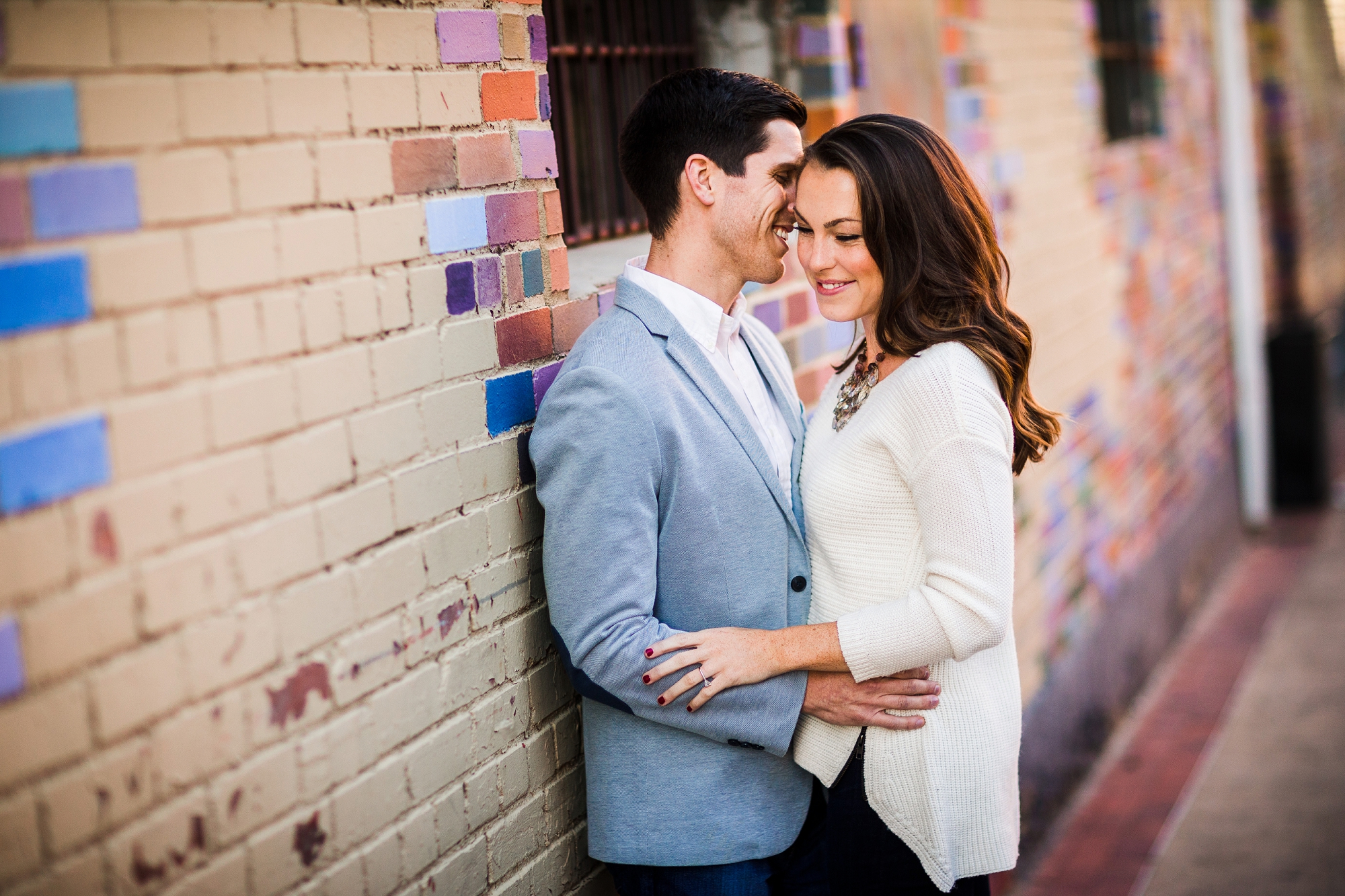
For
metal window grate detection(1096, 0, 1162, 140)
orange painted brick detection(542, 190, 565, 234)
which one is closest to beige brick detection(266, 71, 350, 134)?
orange painted brick detection(542, 190, 565, 234)

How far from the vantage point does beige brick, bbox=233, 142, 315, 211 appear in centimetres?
152

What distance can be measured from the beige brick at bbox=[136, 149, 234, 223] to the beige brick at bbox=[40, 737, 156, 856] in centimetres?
62

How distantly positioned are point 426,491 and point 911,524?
32.8 inches

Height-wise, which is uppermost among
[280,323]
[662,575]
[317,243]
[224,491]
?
[317,243]

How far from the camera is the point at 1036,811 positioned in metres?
4.34

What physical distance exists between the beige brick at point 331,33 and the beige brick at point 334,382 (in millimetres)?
403

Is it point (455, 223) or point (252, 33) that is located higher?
point (252, 33)

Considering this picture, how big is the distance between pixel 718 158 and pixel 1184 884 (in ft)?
10.1

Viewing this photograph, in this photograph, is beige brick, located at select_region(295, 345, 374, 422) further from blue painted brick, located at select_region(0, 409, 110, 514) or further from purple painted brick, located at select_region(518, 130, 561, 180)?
purple painted brick, located at select_region(518, 130, 561, 180)

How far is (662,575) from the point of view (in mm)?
2061

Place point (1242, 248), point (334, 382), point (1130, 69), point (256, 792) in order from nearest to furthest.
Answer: point (256, 792)
point (334, 382)
point (1130, 69)
point (1242, 248)

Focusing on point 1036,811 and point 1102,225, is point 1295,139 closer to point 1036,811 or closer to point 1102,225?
point 1102,225

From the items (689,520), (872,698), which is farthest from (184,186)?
(872,698)

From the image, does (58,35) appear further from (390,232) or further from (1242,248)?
(1242,248)
